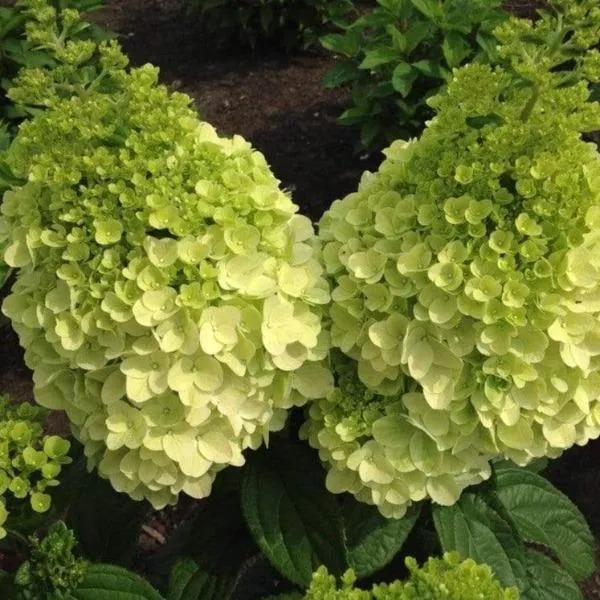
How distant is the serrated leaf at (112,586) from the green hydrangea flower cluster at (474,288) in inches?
13.8

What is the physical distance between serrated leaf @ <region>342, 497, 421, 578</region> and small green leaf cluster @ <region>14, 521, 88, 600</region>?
0.46m

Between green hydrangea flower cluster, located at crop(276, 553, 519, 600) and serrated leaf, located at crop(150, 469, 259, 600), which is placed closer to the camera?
green hydrangea flower cluster, located at crop(276, 553, 519, 600)

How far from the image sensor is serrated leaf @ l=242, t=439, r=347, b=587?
1.52m

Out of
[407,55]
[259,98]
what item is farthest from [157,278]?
[259,98]

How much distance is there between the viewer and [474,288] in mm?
1298

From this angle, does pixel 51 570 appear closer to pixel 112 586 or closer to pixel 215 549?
pixel 112 586

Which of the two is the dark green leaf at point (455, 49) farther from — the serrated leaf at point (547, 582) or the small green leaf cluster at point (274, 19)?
the serrated leaf at point (547, 582)

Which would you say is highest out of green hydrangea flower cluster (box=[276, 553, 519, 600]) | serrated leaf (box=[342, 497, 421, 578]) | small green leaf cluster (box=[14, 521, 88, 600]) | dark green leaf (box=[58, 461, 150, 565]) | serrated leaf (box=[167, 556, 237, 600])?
green hydrangea flower cluster (box=[276, 553, 519, 600])

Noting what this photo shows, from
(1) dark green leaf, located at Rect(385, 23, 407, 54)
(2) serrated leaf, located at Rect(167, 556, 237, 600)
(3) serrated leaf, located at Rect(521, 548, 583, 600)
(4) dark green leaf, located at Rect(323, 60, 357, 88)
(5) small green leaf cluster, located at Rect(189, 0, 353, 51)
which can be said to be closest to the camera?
(2) serrated leaf, located at Rect(167, 556, 237, 600)

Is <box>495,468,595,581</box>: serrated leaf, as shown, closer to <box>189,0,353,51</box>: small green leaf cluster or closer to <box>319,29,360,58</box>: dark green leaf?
<box>319,29,360,58</box>: dark green leaf

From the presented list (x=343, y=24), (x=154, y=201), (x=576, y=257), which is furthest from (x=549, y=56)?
(x=343, y=24)

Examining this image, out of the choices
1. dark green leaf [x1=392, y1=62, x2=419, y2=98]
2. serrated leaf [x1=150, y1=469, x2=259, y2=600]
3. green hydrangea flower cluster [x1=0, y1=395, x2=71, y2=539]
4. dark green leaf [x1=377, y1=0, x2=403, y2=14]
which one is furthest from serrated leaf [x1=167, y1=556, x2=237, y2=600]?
dark green leaf [x1=377, y1=0, x2=403, y2=14]

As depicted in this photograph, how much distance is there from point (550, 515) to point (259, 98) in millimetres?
3107

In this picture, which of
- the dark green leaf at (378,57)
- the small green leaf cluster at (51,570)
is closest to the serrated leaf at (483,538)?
the small green leaf cluster at (51,570)
